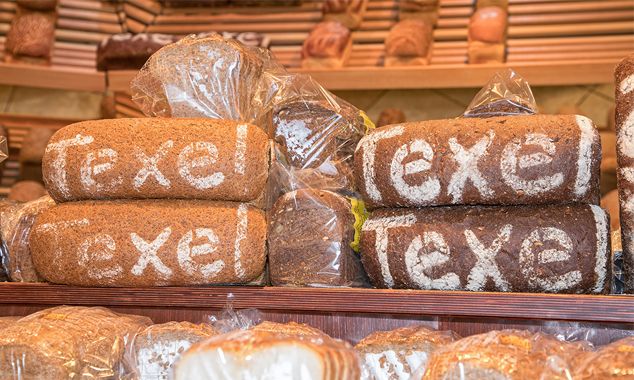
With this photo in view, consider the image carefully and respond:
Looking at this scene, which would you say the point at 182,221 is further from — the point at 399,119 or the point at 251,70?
the point at 399,119

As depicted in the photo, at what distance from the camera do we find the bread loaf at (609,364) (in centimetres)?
117

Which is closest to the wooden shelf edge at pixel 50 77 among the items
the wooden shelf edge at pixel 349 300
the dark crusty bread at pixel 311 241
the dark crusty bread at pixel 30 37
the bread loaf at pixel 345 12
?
the dark crusty bread at pixel 30 37

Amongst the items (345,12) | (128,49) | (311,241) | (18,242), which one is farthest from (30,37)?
(311,241)

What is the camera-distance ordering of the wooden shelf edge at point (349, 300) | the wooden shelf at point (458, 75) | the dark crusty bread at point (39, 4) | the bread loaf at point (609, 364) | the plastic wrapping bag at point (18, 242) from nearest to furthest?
the bread loaf at point (609, 364) < the wooden shelf edge at point (349, 300) < the plastic wrapping bag at point (18, 242) < the wooden shelf at point (458, 75) < the dark crusty bread at point (39, 4)

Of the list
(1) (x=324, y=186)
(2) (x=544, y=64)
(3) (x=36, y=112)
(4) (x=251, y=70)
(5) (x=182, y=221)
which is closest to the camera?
(5) (x=182, y=221)

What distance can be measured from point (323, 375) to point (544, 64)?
2726 millimetres

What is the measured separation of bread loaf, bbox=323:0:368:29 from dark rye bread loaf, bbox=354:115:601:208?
2.67 m

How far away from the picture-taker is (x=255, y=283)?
1710 mm

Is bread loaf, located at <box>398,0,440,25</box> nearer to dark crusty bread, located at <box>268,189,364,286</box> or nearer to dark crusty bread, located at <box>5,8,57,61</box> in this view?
dark crusty bread, located at <box>5,8,57,61</box>

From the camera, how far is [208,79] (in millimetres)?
1812

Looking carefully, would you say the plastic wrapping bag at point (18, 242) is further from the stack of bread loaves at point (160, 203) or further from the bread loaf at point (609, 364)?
the bread loaf at point (609, 364)

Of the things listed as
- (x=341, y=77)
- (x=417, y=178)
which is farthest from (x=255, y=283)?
(x=341, y=77)

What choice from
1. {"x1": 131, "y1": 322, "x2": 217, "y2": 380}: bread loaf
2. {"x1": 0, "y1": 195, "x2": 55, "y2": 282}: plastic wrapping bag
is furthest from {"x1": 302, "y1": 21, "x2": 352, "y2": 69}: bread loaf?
{"x1": 131, "y1": 322, "x2": 217, "y2": 380}: bread loaf

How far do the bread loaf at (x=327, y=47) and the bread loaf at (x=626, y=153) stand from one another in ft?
8.13
